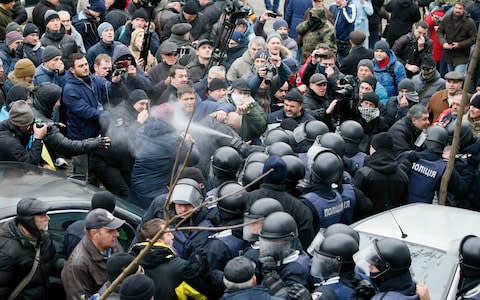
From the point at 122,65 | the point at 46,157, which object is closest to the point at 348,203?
the point at 46,157

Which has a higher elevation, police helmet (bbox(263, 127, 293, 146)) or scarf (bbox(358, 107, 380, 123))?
police helmet (bbox(263, 127, 293, 146))

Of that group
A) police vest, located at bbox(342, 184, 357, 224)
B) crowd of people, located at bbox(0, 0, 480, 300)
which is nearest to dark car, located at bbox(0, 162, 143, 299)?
crowd of people, located at bbox(0, 0, 480, 300)

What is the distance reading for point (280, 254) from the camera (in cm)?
662

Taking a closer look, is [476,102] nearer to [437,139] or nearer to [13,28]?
[437,139]

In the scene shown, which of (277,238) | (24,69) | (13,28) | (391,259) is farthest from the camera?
(13,28)

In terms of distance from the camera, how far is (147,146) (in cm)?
937

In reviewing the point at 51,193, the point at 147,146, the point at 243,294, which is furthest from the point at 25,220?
the point at 147,146

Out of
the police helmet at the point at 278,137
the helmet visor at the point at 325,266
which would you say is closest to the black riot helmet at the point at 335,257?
the helmet visor at the point at 325,266

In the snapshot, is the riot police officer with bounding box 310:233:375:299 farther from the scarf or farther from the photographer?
the photographer

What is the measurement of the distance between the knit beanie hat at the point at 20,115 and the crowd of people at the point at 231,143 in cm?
1

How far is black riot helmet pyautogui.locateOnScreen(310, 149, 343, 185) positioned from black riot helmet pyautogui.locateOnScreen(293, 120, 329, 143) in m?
1.34

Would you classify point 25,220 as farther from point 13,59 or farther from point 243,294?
point 13,59

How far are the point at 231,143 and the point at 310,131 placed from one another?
829mm

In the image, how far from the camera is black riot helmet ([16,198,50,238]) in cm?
691
